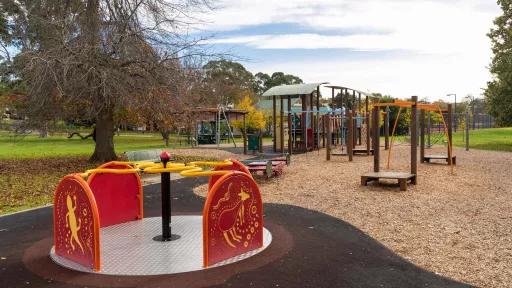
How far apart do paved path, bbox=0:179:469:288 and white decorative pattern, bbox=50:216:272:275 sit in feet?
0.53


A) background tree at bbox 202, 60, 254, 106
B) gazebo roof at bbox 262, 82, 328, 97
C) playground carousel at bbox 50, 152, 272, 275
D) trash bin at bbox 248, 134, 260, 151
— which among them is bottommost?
playground carousel at bbox 50, 152, 272, 275

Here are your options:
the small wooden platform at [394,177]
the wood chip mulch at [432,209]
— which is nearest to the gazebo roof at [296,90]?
the wood chip mulch at [432,209]

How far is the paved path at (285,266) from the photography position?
450 cm

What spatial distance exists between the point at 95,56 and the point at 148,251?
30.9ft

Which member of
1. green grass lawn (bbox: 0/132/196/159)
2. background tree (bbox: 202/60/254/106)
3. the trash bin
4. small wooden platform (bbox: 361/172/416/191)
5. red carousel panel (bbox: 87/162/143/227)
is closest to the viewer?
red carousel panel (bbox: 87/162/143/227)

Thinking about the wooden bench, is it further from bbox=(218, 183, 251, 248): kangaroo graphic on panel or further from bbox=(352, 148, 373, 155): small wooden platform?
bbox=(352, 148, 373, 155): small wooden platform

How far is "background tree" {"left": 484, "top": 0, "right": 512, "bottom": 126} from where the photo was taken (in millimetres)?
22766

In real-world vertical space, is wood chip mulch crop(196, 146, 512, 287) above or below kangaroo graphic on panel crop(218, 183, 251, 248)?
below

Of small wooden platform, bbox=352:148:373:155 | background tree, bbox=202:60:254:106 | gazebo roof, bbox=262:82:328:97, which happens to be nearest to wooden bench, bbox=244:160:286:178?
small wooden platform, bbox=352:148:373:155

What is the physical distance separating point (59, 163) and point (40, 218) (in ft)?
31.9

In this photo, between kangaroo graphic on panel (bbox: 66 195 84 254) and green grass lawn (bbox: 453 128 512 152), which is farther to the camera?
green grass lawn (bbox: 453 128 512 152)

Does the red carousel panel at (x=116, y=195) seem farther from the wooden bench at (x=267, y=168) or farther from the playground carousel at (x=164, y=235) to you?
the wooden bench at (x=267, y=168)

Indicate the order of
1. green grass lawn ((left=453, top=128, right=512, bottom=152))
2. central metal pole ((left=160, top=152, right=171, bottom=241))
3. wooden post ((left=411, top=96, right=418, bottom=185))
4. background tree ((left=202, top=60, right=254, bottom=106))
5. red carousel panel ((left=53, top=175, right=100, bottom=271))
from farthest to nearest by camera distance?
background tree ((left=202, top=60, right=254, bottom=106)) < green grass lawn ((left=453, top=128, right=512, bottom=152)) < wooden post ((left=411, top=96, right=418, bottom=185)) < central metal pole ((left=160, top=152, right=171, bottom=241)) < red carousel panel ((left=53, top=175, right=100, bottom=271))

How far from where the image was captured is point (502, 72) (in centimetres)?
2339
